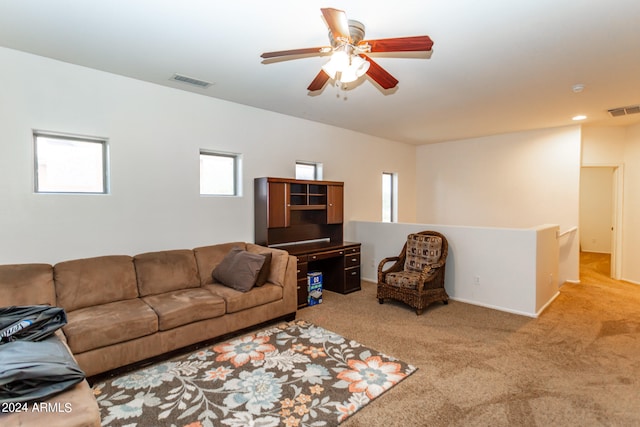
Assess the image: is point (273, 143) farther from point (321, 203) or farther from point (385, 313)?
point (385, 313)

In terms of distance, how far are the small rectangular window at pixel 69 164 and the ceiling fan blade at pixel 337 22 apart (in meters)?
2.82

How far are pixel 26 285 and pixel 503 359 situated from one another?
4.21m

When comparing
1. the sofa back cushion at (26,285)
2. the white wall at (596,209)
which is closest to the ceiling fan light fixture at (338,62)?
the sofa back cushion at (26,285)

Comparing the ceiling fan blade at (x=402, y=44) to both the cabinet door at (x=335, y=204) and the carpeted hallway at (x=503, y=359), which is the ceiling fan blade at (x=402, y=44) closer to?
the carpeted hallway at (x=503, y=359)

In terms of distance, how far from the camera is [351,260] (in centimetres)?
505

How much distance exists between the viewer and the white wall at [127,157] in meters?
2.90

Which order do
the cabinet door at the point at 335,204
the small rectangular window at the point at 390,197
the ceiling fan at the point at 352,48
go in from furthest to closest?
the small rectangular window at the point at 390,197 → the cabinet door at the point at 335,204 → the ceiling fan at the point at 352,48

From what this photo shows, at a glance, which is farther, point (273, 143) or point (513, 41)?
point (273, 143)

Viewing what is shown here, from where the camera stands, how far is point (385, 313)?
4078mm

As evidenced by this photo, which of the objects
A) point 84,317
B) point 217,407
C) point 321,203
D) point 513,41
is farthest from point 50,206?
point 513,41

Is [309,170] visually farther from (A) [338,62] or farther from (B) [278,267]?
(A) [338,62]

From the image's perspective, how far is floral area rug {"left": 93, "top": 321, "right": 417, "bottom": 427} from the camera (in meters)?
2.16

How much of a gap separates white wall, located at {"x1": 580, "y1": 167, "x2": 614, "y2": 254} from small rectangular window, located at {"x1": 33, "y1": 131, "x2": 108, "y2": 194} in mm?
10199

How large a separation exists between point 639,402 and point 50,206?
16.7ft
